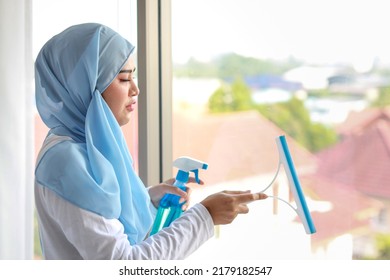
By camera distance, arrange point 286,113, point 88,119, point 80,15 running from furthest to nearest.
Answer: point 80,15, point 286,113, point 88,119

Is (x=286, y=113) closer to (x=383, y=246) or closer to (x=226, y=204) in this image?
(x=383, y=246)

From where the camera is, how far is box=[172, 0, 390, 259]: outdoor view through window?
1.72m

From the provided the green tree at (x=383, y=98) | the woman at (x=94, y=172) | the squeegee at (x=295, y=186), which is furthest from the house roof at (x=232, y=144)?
the woman at (x=94, y=172)

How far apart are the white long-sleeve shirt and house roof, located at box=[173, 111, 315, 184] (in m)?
0.69

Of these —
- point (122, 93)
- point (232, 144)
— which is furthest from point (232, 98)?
point (122, 93)

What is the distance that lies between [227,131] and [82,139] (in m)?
0.77

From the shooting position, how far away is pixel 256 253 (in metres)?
1.89

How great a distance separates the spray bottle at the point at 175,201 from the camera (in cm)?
131

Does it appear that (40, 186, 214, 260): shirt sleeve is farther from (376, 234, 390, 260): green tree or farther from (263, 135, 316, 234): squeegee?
(376, 234, 390, 260): green tree

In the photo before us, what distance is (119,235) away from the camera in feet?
3.58

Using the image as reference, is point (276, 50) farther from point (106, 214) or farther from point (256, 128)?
point (106, 214)

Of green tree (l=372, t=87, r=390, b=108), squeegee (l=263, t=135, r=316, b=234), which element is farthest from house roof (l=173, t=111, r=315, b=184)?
squeegee (l=263, t=135, r=316, b=234)

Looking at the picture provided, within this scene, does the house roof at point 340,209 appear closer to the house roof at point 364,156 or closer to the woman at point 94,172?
the house roof at point 364,156

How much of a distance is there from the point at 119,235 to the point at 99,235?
47mm
